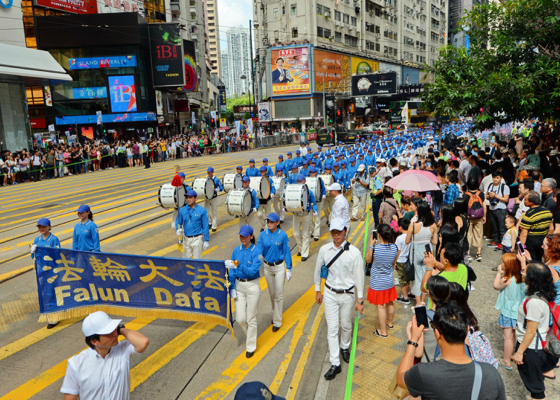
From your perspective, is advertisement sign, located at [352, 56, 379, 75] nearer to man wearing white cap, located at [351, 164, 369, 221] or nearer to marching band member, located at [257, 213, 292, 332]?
man wearing white cap, located at [351, 164, 369, 221]

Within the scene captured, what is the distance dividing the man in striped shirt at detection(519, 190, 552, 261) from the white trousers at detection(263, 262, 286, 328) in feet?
14.0

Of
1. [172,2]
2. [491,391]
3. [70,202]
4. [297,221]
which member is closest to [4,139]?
[70,202]

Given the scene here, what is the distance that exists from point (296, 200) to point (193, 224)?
9.57 feet

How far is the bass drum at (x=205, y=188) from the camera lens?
1272 cm

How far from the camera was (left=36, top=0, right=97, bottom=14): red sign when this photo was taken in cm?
4141

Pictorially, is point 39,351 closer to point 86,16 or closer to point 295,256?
point 295,256

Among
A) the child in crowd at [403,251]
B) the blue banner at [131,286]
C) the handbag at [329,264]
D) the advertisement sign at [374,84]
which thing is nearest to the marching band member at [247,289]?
the blue banner at [131,286]

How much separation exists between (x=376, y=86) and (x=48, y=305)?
166 feet

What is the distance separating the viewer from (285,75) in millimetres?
58812

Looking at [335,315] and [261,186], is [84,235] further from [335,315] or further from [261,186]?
[261,186]

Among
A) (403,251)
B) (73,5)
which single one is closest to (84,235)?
(403,251)

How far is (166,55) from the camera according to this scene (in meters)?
46.0

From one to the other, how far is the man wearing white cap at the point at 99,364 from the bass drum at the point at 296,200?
717 cm

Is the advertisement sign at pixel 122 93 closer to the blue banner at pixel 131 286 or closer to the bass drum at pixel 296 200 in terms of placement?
the bass drum at pixel 296 200
